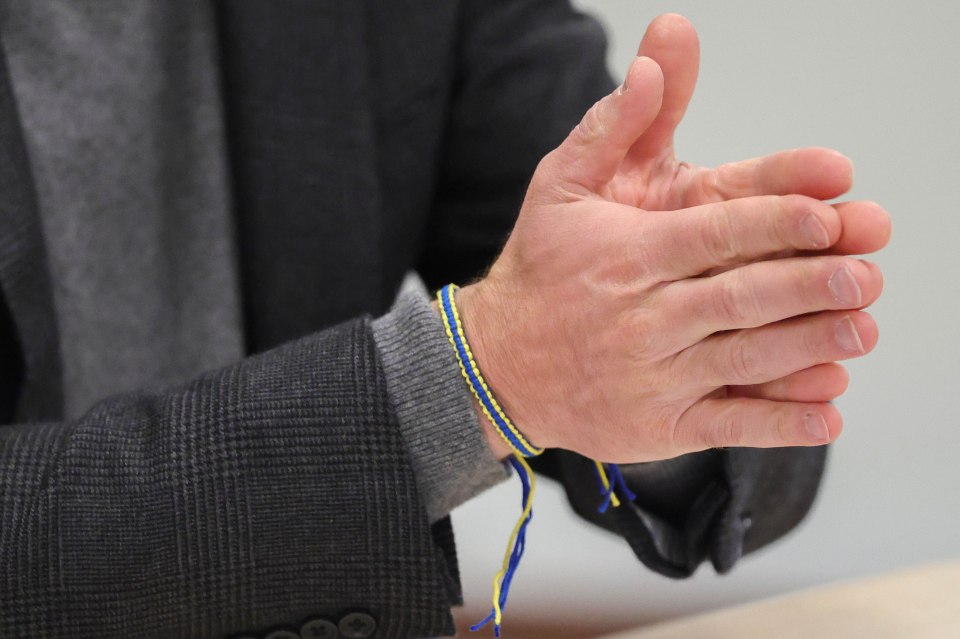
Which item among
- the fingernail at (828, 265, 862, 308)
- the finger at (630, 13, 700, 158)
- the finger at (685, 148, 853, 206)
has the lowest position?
the fingernail at (828, 265, 862, 308)

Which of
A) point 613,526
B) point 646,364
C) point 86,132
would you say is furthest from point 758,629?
point 86,132

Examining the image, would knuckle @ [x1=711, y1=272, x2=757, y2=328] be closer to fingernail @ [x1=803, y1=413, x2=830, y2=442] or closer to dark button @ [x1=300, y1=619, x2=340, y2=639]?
fingernail @ [x1=803, y1=413, x2=830, y2=442]

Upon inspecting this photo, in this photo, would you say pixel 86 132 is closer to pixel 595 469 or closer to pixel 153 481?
pixel 153 481

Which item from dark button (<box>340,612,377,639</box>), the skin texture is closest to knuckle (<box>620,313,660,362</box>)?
the skin texture

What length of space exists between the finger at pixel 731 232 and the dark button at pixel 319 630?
11.9 inches

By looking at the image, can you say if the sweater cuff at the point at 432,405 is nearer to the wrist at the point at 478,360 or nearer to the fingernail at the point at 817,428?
the wrist at the point at 478,360

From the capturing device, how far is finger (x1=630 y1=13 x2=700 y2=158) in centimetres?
49

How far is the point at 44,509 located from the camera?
541 millimetres

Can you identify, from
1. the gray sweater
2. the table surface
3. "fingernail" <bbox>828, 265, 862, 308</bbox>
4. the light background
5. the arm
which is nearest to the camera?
"fingernail" <bbox>828, 265, 862, 308</bbox>

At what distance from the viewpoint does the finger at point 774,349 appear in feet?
1.45

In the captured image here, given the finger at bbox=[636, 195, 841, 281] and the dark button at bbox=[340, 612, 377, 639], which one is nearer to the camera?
the finger at bbox=[636, 195, 841, 281]

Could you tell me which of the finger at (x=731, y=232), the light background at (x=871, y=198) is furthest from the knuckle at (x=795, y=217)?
the light background at (x=871, y=198)

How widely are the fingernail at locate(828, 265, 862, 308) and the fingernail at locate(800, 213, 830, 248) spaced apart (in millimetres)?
18

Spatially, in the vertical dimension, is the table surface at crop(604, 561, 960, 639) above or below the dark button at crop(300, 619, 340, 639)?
below
